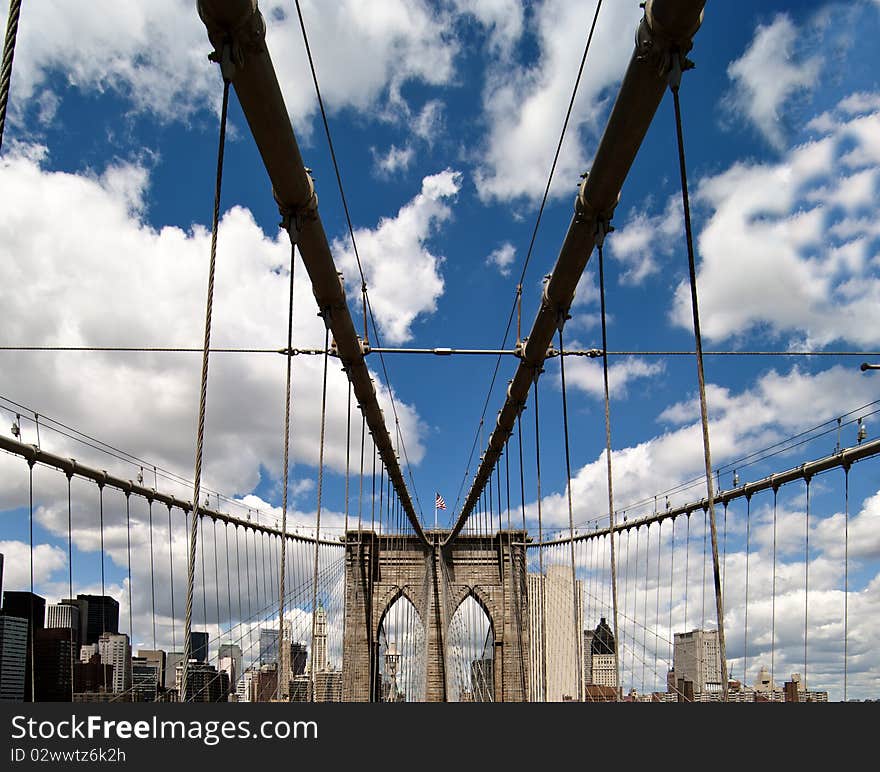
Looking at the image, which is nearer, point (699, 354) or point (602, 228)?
point (699, 354)

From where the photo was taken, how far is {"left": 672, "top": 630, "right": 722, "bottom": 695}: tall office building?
20.1 m

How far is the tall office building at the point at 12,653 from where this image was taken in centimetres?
914

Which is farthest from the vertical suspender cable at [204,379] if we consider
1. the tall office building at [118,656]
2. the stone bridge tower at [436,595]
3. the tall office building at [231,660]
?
the stone bridge tower at [436,595]

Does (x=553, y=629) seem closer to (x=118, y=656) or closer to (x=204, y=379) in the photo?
(x=118, y=656)

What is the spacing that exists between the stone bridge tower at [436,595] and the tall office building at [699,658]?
6.61 metres

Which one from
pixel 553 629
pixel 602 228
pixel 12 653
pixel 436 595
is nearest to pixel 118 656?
pixel 12 653

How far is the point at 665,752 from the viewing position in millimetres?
4840

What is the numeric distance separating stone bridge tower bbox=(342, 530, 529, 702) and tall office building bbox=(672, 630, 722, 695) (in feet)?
21.7

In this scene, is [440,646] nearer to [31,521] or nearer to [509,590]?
[509,590]

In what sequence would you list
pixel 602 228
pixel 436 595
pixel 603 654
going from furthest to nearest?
1. pixel 603 654
2. pixel 436 595
3. pixel 602 228

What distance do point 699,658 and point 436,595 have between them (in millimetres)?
13251

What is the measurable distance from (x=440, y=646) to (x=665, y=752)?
27.6m

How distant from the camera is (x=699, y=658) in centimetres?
1931

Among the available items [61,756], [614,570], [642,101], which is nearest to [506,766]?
[614,570]
